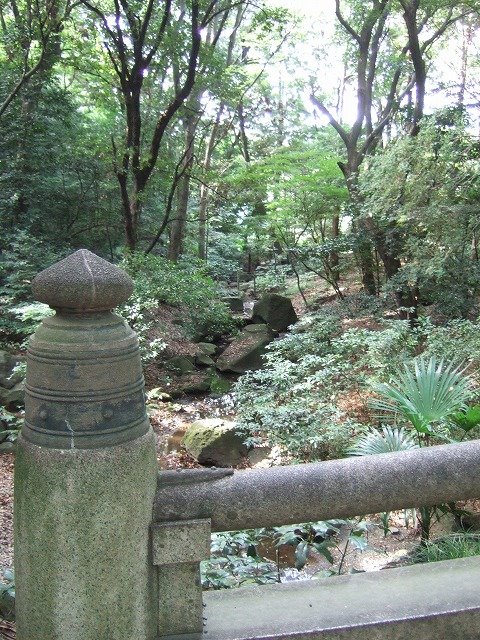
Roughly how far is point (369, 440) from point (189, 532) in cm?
218

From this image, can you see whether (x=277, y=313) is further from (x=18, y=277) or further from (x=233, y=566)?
(x=233, y=566)

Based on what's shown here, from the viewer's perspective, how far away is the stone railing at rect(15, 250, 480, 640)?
5.22ft

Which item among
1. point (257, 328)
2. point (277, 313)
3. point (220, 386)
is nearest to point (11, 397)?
point (220, 386)

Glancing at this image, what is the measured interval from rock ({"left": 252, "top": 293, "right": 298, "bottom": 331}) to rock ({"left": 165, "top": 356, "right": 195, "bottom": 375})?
11.1ft

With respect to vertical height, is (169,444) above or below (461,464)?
below

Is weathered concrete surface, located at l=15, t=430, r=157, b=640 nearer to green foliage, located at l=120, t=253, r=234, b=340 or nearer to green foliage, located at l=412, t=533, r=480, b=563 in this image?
green foliage, located at l=412, t=533, r=480, b=563

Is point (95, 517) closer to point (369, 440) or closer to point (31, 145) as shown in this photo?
point (369, 440)

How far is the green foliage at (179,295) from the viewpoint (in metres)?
9.91

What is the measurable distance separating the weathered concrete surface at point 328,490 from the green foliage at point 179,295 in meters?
6.99

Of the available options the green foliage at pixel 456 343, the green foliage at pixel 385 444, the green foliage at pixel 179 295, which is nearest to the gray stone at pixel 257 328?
the green foliage at pixel 179 295

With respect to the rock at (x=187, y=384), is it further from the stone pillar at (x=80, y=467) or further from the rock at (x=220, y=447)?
the stone pillar at (x=80, y=467)

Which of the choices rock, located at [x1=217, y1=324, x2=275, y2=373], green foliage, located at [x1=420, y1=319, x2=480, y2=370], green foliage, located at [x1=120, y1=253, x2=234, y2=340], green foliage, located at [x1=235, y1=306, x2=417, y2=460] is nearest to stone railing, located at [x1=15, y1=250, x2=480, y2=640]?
green foliage, located at [x1=235, y1=306, x2=417, y2=460]

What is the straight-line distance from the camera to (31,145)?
1248 cm

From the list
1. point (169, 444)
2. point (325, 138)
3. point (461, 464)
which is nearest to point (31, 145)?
point (169, 444)
